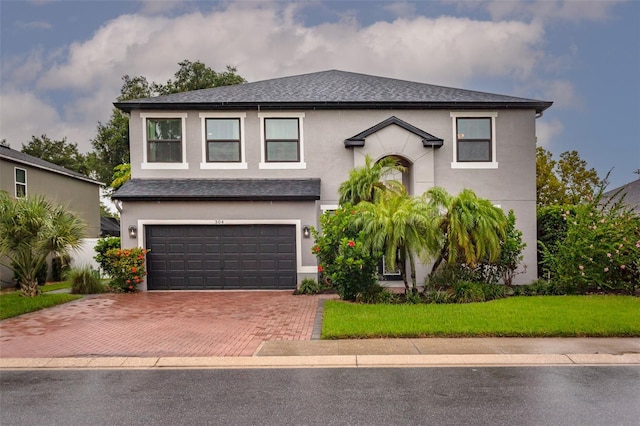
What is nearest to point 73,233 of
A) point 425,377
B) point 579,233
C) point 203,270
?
point 203,270

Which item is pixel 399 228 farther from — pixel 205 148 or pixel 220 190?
pixel 205 148

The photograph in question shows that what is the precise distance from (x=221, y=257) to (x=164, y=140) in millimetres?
5082

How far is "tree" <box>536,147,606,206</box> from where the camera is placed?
27797 mm

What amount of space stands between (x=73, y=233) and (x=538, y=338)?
13986 mm

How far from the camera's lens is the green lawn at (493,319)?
8836 millimetres

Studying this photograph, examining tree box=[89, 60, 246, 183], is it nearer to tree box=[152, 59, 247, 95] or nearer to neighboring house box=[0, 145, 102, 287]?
tree box=[152, 59, 247, 95]

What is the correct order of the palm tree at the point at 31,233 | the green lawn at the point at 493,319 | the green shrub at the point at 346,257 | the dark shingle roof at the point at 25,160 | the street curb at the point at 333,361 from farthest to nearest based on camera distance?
1. the dark shingle roof at the point at 25,160
2. the palm tree at the point at 31,233
3. the green shrub at the point at 346,257
4. the green lawn at the point at 493,319
5. the street curb at the point at 333,361

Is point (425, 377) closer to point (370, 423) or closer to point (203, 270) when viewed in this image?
point (370, 423)

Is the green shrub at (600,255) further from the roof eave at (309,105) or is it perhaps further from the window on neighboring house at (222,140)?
the window on neighboring house at (222,140)

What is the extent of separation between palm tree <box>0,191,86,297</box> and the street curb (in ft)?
24.3

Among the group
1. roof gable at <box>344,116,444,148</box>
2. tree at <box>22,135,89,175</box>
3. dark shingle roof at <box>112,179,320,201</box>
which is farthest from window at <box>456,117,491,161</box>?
tree at <box>22,135,89,175</box>

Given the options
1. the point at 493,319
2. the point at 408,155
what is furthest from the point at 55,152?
Result: the point at 493,319

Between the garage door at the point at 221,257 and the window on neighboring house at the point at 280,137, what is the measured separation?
288 centimetres

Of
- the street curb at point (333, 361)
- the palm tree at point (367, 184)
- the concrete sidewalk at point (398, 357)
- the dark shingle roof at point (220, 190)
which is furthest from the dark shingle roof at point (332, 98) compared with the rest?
the street curb at point (333, 361)
